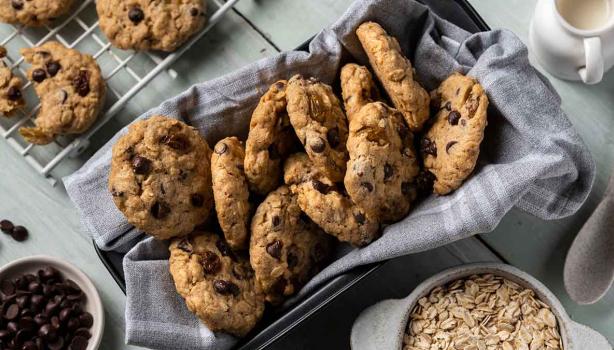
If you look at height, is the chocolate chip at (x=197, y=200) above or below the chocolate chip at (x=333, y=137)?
above

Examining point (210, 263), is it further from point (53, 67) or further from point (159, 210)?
point (53, 67)

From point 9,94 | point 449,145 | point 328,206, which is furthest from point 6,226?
point 449,145

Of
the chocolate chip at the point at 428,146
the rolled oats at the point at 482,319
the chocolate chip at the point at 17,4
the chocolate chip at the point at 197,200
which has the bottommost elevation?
the rolled oats at the point at 482,319

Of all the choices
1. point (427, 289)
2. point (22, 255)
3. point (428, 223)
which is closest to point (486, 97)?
point (428, 223)

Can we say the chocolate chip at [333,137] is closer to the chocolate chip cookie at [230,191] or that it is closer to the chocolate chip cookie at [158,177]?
the chocolate chip cookie at [230,191]

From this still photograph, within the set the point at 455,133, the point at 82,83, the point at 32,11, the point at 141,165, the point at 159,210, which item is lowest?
the point at 455,133

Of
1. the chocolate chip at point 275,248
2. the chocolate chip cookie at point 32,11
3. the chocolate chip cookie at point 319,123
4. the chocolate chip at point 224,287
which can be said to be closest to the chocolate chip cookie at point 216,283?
the chocolate chip at point 224,287

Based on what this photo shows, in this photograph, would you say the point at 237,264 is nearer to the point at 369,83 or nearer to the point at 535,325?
the point at 369,83

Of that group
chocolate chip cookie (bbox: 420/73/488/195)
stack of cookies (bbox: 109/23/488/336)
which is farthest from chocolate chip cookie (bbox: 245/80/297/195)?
chocolate chip cookie (bbox: 420/73/488/195)
